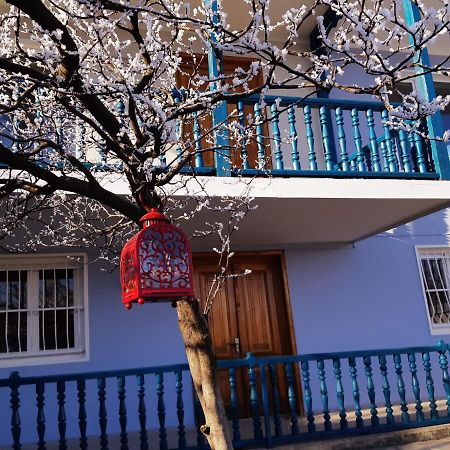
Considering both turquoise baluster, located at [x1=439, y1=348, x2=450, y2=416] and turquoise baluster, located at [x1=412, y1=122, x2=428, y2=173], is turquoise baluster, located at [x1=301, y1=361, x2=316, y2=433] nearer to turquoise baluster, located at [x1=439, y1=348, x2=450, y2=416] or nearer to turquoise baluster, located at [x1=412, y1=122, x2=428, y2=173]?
turquoise baluster, located at [x1=439, y1=348, x2=450, y2=416]

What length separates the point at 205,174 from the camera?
595 cm

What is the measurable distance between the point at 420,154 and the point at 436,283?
2.61 m

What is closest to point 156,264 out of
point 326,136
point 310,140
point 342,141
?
point 310,140

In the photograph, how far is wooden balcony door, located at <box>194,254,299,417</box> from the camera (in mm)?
7582

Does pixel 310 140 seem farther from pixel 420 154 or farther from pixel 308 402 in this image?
pixel 308 402

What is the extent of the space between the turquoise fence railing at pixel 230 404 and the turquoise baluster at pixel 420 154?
2.05 metres

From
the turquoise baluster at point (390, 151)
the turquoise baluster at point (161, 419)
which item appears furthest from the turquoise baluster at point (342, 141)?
the turquoise baluster at point (161, 419)

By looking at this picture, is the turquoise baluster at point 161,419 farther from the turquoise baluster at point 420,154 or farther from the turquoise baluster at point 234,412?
the turquoise baluster at point 420,154

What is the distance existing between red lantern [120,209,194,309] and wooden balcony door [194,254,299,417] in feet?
15.3

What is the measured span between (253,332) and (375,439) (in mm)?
2270

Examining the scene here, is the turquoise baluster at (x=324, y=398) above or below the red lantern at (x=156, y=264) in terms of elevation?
below

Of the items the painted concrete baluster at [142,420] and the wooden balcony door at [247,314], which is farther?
the wooden balcony door at [247,314]

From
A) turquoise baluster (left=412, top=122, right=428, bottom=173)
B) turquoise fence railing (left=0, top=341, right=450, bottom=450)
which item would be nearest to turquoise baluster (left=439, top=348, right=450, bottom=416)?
turquoise fence railing (left=0, top=341, right=450, bottom=450)

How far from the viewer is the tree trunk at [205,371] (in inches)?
126
